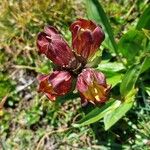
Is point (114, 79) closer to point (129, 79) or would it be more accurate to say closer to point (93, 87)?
point (129, 79)

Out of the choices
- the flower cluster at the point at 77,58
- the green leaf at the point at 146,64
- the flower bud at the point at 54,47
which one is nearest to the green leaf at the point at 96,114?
the green leaf at the point at 146,64

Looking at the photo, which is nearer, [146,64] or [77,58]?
[77,58]

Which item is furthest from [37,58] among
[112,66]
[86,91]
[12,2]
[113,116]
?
[86,91]

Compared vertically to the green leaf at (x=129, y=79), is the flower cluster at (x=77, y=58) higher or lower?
higher

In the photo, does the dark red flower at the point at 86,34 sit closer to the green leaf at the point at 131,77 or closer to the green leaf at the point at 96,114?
the green leaf at the point at 131,77

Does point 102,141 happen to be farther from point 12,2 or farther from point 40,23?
point 12,2

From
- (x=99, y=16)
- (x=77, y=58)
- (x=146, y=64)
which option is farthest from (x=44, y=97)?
(x=77, y=58)
